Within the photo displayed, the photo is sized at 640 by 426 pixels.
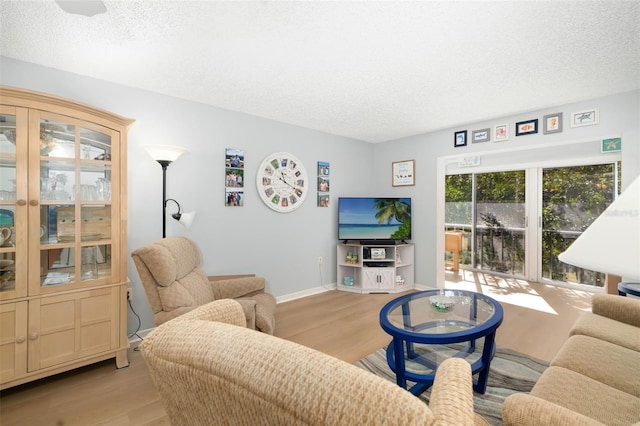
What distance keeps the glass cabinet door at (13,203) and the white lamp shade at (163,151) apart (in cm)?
74

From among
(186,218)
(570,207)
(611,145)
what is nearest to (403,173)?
(611,145)

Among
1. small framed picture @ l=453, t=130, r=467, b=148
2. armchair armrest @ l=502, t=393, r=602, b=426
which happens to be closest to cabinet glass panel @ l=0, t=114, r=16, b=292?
armchair armrest @ l=502, t=393, r=602, b=426

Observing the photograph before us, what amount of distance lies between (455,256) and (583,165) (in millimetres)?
2433

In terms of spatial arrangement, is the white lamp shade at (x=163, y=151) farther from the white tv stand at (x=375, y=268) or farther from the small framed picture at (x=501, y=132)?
the small framed picture at (x=501, y=132)

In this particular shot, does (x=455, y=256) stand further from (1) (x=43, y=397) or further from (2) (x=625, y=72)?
(1) (x=43, y=397)

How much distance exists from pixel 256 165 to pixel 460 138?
2798mm

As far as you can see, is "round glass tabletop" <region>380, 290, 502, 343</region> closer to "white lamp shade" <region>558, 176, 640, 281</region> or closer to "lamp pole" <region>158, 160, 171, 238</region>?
"white lamp shade" <region>558, 176, 640, 281</region>

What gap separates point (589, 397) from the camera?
1221 millimetres

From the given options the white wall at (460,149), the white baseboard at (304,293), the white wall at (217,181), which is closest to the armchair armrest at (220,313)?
the white wall at (217,181)

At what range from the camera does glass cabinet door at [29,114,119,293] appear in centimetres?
192

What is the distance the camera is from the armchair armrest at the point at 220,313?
854 millimetres

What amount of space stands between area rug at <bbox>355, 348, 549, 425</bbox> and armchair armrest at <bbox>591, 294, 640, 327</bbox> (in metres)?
0.59

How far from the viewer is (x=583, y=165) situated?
13.4 ft

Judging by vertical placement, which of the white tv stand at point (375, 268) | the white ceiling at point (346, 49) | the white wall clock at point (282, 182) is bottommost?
the white tv stand at point (375, 268)
